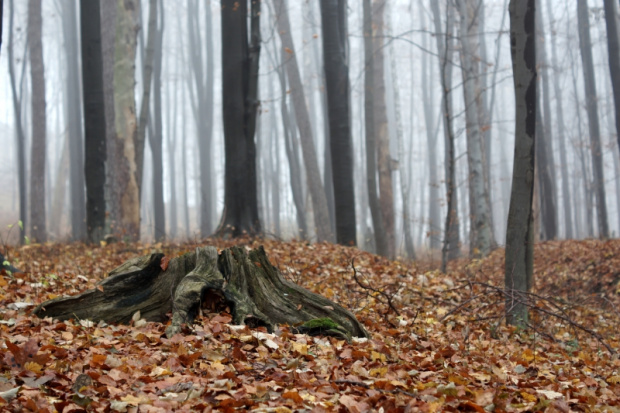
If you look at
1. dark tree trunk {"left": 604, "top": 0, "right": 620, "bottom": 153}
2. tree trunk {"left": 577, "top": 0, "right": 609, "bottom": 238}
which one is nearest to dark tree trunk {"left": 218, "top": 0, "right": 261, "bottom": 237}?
dark tree trunk {"left": 604, "top": 0, "right": 620, "bottom": 153}

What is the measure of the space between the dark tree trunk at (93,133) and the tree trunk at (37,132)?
285 inches

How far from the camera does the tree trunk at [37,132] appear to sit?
1780 cm

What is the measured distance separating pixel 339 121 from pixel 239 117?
216 centimetres

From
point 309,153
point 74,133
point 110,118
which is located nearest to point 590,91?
point 309,153

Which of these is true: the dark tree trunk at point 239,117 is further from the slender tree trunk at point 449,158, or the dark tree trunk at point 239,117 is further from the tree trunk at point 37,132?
the tree trunk at point 37,132

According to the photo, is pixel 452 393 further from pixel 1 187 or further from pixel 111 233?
pixel 1 187

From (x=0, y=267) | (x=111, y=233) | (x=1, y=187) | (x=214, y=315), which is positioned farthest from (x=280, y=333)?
(x=1, y=187)

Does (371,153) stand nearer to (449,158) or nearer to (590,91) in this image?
(449,158)

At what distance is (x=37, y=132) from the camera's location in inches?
750

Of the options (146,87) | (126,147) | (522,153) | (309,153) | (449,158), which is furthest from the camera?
(309,153)

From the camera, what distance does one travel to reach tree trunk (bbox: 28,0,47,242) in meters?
17.8

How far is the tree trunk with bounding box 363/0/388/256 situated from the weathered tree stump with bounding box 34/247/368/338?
877 cm

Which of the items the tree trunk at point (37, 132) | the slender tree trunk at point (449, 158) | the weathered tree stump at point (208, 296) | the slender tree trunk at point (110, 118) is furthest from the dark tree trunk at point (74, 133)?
the weathered tree stump at point (208, 296)

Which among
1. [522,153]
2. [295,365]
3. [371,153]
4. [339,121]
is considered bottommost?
[295,365]
